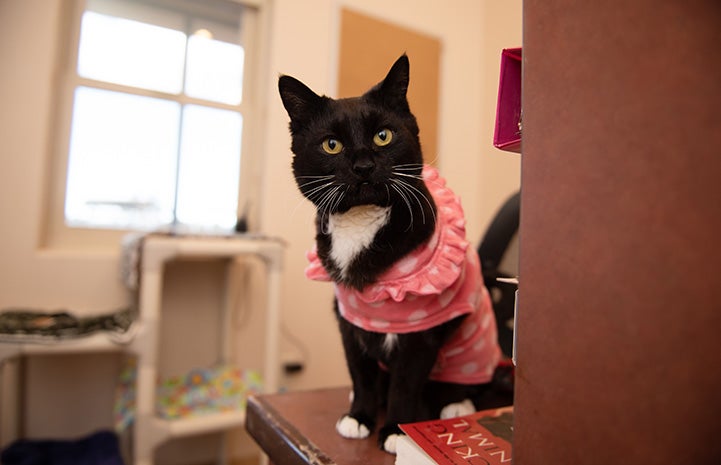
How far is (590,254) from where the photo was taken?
0.98ft

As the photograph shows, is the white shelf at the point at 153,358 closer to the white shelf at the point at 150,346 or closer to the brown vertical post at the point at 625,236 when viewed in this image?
the white shelf at the point at 150,346

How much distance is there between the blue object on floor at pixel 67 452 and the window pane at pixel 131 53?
139 centimetres

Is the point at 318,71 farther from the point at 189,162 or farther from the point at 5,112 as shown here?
the point at 5,112

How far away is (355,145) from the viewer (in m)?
0.55

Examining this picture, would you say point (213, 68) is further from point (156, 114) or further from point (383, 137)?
point (383, 137)

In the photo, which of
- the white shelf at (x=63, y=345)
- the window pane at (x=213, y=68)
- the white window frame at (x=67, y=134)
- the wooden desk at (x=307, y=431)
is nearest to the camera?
the wooden desk at (x=307, y=431)

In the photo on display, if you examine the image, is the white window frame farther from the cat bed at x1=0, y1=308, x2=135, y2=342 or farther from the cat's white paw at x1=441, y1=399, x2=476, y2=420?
the cat's white paw at x1=441, y1=399, x2=476, y2=420

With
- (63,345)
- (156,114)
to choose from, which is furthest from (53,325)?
(156,114)

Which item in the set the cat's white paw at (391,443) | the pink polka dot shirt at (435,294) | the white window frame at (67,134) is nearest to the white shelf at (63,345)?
the white window frame at (67,134)

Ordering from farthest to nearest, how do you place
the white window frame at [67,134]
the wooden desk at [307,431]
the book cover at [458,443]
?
1. the white window frame at [67,134]
2. the wooden desk at [307,431]
3. the book cover at [458,443]

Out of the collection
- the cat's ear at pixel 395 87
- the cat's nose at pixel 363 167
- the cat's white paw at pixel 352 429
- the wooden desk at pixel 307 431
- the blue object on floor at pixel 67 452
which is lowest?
the blue object on floor at pixel 67 452

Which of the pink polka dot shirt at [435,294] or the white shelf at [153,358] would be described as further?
the white shelf at [153,358]

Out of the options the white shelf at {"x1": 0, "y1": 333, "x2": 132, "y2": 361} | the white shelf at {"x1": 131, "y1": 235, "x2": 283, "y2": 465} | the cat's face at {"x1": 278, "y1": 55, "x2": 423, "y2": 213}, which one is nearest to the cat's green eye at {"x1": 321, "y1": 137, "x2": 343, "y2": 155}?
the cat's face at {"x1": 278, "y1": 55, "x2": 423, "y2": 213}

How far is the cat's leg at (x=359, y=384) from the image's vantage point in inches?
23.9
